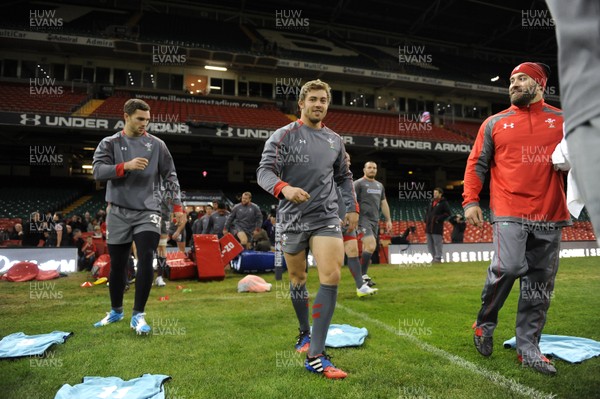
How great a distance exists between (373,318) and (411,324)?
1.59ft

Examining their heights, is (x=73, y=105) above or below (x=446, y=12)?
below

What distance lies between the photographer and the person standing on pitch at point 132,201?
4078 millimetres

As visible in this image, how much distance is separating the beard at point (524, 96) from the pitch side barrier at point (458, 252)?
Answer: 29.9 feet

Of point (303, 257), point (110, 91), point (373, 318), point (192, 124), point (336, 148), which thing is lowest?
point (373, 318)

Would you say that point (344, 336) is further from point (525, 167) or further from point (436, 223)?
point (436, 223)

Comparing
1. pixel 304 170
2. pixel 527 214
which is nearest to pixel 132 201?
pixel 304 170

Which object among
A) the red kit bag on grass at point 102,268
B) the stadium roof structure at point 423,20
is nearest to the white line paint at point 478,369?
the red kit bag on grass at point 102,268

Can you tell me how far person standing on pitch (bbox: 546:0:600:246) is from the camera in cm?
92

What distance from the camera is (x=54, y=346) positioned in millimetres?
3531

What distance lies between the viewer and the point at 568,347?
333 cm

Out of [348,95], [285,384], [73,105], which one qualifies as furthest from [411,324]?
[348,95]

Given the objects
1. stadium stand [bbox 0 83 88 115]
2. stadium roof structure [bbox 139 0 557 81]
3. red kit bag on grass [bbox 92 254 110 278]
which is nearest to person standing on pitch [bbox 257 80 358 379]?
red kit bag on grass [bbox 92 254 110 278]

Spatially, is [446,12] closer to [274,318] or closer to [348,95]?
[348,95]

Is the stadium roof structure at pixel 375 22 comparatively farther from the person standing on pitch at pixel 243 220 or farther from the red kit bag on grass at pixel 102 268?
the red kit bag on grass at pixel 102 268
